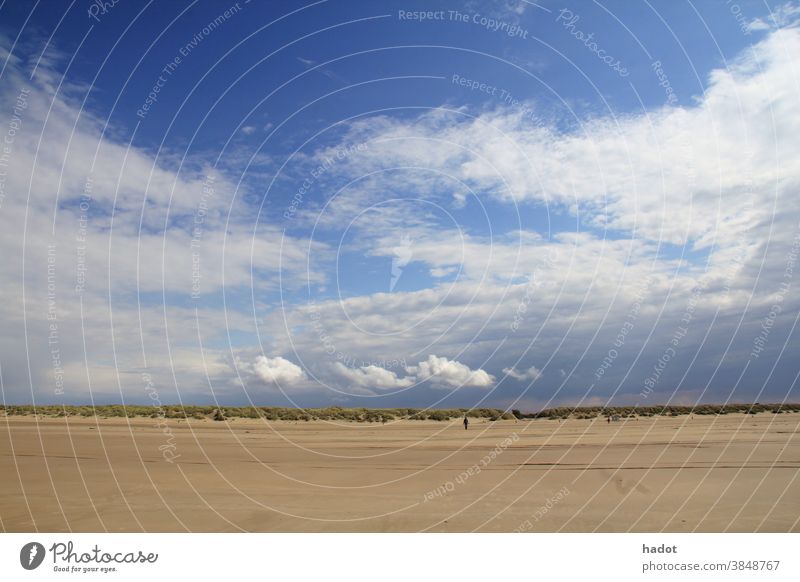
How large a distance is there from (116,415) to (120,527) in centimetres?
7860

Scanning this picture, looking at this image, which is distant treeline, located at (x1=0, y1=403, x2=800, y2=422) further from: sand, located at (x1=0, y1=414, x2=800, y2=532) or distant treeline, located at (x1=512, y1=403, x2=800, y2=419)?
sand, located at (x1=0, y1=414, x2=800, y2=532)

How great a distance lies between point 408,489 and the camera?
1880 centimetres

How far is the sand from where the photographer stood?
552 inches

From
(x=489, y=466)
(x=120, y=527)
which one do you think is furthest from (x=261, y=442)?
(x=120, y=527)

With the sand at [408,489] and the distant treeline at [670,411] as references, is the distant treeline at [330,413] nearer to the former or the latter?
the distant treeline at [670,411]

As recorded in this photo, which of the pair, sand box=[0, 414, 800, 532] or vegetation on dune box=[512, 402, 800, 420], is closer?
sand box=[0, 414, 800, 532]

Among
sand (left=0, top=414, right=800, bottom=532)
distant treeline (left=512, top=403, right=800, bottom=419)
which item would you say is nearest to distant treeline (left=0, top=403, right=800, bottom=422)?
distant treeline (left=512, top=403, right=800, bottom=419)

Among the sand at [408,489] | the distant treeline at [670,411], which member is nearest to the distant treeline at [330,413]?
the distant treeline at [670,411]

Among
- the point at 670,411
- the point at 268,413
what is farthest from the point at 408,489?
the point at 670,411

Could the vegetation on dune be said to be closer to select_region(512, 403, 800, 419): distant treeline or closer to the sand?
select_region(512, 403, 800, 419): distant treeline

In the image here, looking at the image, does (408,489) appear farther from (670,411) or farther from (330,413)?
(670,411)

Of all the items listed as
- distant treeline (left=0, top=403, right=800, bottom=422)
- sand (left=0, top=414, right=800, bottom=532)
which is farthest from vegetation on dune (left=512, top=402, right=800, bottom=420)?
sand (left=0, top=414, right=800, bottom=532)

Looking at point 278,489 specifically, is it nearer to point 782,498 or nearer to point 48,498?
point 48,498
